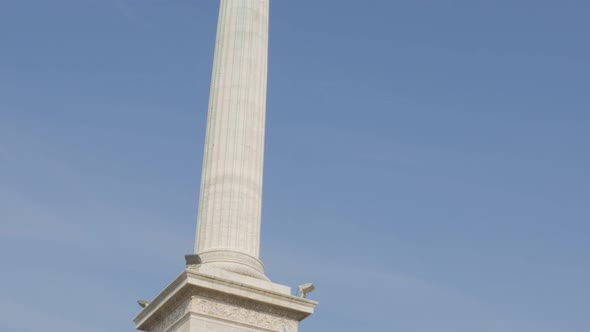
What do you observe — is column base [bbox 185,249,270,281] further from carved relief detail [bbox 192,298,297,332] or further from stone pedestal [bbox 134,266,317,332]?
carved relief detail [bbox 192,298,297,332]

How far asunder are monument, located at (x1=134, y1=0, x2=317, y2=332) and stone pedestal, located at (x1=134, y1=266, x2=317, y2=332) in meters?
0.02

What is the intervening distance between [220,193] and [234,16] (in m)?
5.10

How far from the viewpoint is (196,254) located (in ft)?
60.6

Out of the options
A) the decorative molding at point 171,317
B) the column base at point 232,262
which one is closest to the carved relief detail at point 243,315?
the decorative molding at point 171,317

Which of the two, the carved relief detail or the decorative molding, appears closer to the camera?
the carved relief detail

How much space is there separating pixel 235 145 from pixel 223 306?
13.1 ft

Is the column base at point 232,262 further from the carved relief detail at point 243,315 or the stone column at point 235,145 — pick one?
the carved relief detail at point 243,315

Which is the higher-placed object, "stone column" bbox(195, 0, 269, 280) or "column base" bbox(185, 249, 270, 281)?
"stone column" bbox(195, 0, 269, 280)

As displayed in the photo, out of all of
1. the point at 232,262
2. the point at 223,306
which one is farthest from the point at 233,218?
the point at 223,306

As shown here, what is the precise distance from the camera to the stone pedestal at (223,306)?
17.6m

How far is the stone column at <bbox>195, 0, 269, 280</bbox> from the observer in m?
19.0

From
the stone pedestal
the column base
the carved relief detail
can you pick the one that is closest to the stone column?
the column base

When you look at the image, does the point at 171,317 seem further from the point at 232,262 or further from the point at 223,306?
the point at 232,262

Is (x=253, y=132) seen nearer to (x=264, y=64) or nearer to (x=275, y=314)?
(x=264, y=64)
